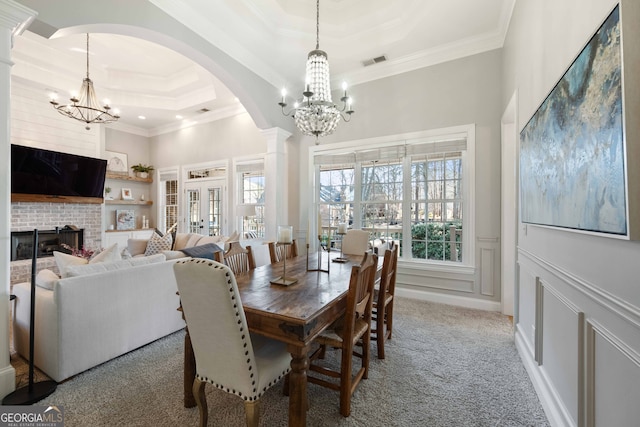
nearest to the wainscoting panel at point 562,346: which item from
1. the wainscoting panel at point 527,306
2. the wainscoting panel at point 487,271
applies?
the wainscoting panel at point 527,306

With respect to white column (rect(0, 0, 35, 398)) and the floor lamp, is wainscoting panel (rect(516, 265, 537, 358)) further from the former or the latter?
white column (rect(0, 0, 35, 398))

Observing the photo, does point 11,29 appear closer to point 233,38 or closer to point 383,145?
point 233,38

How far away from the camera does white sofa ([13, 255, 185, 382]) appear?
6.51 feet

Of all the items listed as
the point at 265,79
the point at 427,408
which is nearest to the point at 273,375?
the point at 427,408

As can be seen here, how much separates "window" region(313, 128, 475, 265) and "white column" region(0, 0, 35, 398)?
A: 268 centimetres

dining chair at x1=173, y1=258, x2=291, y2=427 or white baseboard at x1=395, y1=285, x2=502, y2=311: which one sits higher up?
dining chair at x1=173, y1=258, x2=291, y2=427

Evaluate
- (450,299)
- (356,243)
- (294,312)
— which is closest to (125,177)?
(356,243)

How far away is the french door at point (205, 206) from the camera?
632 centimetres

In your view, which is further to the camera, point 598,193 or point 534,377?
point 534,377

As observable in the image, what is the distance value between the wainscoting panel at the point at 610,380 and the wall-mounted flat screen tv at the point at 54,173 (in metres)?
7.42

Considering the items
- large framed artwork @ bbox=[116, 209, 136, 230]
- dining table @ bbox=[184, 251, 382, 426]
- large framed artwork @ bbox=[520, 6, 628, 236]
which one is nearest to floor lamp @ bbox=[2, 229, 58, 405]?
dining table @ bbox=[184, 251, 382, 426]

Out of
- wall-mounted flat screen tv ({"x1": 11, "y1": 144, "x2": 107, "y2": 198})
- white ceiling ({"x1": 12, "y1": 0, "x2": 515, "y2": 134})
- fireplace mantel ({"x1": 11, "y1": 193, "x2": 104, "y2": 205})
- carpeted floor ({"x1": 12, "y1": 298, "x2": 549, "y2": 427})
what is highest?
white ceiling ({"x1": 12, "y1": 0, "x2": 515, "y2": 134})

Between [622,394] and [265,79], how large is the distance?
4.75 metres

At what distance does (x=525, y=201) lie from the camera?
2.23m
